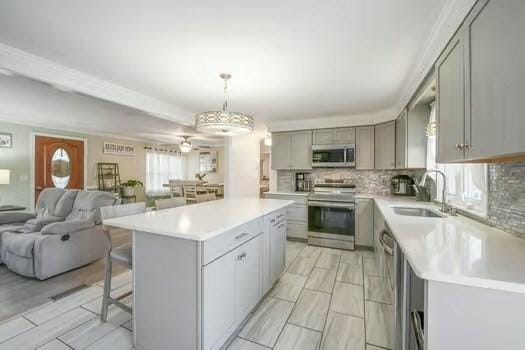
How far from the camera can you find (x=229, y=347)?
1709 millimetres

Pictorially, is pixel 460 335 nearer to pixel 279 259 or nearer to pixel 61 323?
pixel 279 259

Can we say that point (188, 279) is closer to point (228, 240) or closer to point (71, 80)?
point (228, 240)

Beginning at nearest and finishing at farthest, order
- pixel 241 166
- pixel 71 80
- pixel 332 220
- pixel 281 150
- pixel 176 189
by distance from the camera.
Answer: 1. pixel 71 80
2. pixel 332 220
3. pixel 281 150
4. pixel 241 166
5. pixel 176 189

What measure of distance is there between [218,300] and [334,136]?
367cm

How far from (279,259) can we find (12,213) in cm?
421

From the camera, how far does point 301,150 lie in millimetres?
4652

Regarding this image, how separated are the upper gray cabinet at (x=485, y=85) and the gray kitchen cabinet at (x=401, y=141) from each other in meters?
1.76

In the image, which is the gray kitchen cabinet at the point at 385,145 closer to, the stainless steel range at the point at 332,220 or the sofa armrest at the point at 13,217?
the stainless steel range at the point at 332,220

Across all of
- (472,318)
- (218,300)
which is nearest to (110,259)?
(218,300)

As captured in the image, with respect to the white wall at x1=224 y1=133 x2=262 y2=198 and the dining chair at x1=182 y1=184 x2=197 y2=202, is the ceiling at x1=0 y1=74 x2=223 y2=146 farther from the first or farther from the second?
the dining chair at x1=182 y1=184 x2=197 y2=202

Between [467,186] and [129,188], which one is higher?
[467,186]

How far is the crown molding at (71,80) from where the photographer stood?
2.09 metres

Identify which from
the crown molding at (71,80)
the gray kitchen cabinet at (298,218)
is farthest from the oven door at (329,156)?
the crown molding at (71,80)

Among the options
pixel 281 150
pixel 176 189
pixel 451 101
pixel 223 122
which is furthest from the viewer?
pixel 176 189
